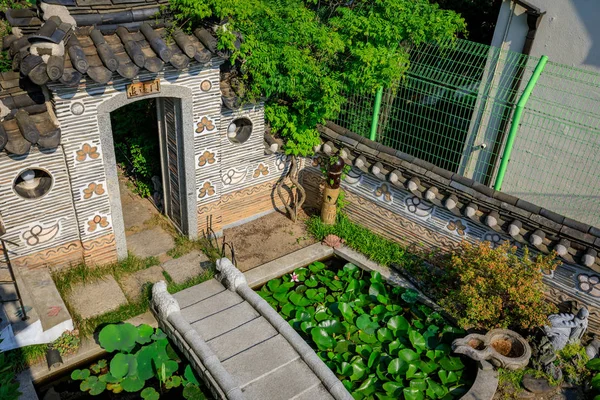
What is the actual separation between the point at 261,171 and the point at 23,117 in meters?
4.07

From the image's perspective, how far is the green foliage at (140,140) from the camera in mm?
10266

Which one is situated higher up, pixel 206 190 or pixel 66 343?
pixel 206 190

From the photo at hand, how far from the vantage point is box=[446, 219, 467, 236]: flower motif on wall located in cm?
891

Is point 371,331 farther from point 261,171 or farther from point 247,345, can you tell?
point 261,171

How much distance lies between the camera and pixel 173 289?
8711 millimetres

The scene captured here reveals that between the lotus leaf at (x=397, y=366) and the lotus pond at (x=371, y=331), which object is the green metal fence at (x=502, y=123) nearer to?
the lotus pond at (x=371, y=331)

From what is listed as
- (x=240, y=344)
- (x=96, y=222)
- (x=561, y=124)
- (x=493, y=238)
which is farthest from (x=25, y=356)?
(x=561, y=124)

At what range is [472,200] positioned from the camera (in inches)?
338

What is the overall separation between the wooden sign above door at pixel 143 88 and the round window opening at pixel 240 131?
175 cm

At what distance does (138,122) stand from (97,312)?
3714mm

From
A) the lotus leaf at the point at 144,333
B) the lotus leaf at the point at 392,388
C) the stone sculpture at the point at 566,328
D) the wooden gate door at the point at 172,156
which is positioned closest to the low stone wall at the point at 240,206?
the wooden gate door at the point at 172,156

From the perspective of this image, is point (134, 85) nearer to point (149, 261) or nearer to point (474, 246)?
point (149, 261)

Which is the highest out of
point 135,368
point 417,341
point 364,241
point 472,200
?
point 472,200

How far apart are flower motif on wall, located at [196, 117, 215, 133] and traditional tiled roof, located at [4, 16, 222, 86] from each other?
1089mm
